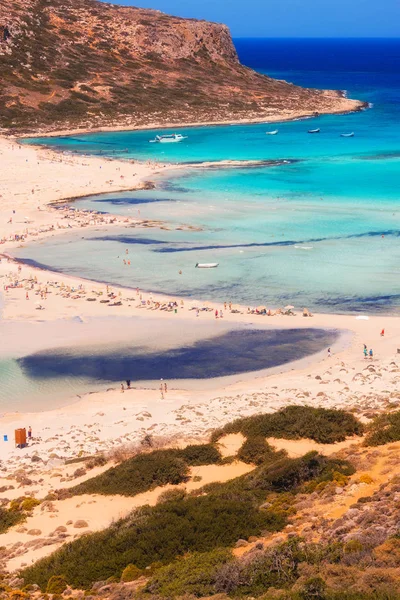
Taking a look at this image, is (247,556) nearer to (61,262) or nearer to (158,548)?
(158,548)

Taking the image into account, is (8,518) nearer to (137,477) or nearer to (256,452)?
(137,477)

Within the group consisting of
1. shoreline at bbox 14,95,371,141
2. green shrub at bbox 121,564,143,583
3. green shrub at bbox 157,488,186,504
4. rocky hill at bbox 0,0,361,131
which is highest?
rocky hill at bbox 0,0,361,131

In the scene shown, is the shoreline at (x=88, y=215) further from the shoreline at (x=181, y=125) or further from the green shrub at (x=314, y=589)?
the green shrub at (x=314, y=589)

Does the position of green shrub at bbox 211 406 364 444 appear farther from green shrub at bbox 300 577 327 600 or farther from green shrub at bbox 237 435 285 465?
green shrub at bbox 300 577 327 600

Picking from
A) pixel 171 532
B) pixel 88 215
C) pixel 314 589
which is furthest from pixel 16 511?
pixel 88 215

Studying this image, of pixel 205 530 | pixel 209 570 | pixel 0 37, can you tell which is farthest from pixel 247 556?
pixel 0 37

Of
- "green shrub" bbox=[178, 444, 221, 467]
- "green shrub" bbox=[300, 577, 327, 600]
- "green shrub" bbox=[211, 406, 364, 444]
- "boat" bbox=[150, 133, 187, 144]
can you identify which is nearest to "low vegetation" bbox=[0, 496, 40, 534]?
"green shrub" bbox=[178, 444, 221, 467]
